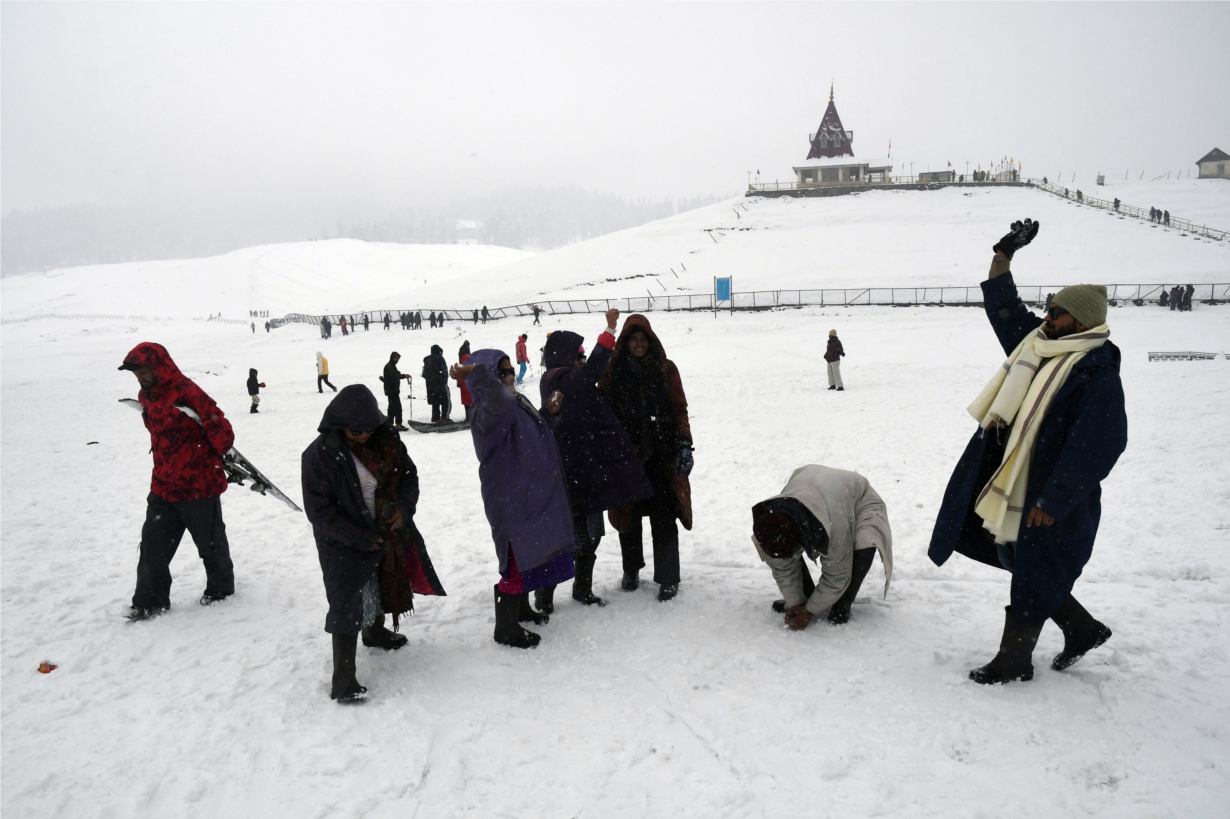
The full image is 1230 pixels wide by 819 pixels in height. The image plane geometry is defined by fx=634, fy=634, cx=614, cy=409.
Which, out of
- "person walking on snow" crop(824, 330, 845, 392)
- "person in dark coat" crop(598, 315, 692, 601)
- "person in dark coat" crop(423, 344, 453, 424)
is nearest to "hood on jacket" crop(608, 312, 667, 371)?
"person in dark coat" crop(598, 315, 692, 601)

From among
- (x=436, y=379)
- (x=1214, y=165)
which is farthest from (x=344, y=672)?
(x=1214, y=165)

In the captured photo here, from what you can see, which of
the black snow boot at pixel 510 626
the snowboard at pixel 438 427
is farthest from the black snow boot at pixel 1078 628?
the snowboard at pixel 438 427

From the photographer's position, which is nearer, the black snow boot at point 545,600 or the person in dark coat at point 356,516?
the person in dark coat at point 356,516

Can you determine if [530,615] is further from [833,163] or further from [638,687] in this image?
[833,163]

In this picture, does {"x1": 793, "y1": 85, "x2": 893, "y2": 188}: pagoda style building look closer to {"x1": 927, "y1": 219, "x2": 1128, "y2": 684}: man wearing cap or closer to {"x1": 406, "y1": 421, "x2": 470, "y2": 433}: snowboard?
{"x1": 406, "y1": 421, "x2": 470, "y2": 433}: snowboard

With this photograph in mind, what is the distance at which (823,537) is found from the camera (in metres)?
3.94

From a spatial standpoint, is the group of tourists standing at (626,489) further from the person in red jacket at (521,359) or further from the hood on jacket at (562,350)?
the person in red jacket at (521,359)

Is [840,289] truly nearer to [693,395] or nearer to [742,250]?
[742,250]

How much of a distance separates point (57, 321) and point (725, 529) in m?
70.6

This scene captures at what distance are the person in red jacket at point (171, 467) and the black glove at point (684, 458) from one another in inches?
129

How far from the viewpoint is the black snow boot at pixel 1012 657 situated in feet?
11.1

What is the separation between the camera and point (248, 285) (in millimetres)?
78750

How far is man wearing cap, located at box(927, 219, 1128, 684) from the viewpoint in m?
3.03

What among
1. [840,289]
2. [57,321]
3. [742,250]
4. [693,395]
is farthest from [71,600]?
[57,321]
